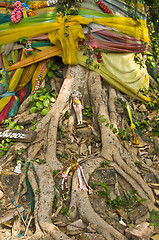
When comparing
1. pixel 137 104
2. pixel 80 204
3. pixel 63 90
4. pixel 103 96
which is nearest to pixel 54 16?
pixel 63 90

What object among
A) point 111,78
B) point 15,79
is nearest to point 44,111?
point 15,79

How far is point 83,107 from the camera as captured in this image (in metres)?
6.16

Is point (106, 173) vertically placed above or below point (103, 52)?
below

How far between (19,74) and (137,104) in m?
3.12

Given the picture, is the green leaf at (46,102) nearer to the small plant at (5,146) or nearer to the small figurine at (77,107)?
the small figurine at (77,107)

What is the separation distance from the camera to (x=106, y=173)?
16.2 feet

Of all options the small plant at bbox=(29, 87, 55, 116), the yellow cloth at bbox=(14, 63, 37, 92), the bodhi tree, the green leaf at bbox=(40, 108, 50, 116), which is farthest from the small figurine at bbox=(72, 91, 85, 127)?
the yellow cloth at bbox=(14, 63, 37, 92)

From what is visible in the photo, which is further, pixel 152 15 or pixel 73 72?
pixel 152 15

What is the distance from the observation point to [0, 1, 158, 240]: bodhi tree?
4.69 m

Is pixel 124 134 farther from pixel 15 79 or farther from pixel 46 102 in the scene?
pixel 15 79

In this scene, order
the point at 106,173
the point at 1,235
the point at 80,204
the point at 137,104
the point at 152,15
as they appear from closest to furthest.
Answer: the point at 1,235 < the point at 80,204 < the point at 106,173 < the point at 137,104 < the point at 152,15

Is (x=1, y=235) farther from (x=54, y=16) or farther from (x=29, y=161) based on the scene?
(x=54, y=16)

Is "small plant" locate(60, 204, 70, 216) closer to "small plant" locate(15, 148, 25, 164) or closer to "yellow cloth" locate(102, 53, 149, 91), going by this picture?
"small plant" locate(15, 148, 25, 164)

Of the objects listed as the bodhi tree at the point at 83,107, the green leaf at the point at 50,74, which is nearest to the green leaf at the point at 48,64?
the bodhi tree at the point at 83,107
